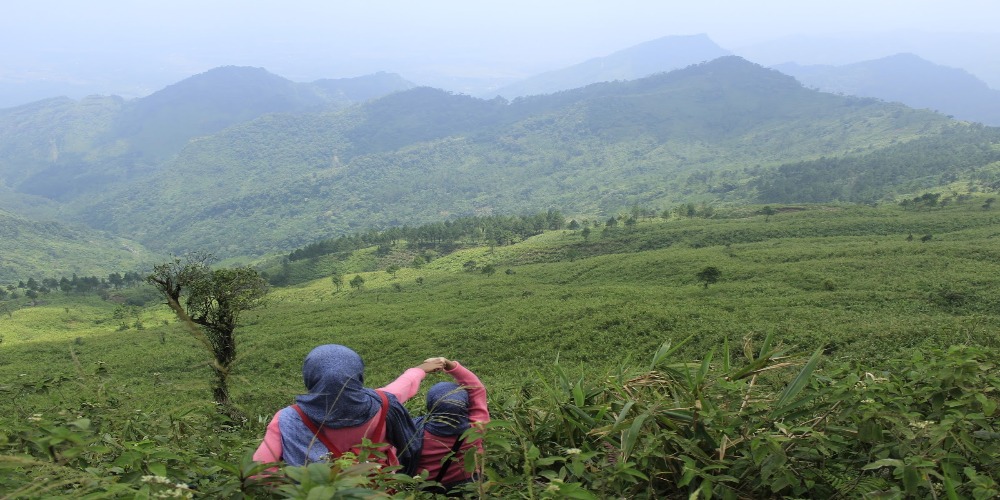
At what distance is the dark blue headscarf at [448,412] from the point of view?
2.94m

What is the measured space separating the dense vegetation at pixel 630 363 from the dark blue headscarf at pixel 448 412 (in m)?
0.24

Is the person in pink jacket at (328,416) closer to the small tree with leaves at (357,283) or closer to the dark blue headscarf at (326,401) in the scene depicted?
the dark blue headscarf at (326,401)

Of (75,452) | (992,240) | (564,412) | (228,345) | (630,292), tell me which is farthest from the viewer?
(992,240)

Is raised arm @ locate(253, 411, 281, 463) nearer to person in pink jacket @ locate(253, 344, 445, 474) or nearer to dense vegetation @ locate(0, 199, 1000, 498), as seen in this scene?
person in pink jacket @ locate(253, 344, 445, 474)

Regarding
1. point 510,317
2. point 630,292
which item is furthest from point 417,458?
point 630,292

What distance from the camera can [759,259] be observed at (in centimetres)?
4097

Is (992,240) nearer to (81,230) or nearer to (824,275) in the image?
(824,275)

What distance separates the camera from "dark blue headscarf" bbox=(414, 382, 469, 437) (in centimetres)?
294

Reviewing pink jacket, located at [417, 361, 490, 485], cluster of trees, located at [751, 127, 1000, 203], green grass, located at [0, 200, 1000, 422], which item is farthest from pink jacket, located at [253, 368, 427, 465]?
cluster of trees, located at [751, 127, 1000, 203]

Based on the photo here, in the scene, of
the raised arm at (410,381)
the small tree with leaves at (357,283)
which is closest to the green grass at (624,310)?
the small tree with leaves at (357,283)

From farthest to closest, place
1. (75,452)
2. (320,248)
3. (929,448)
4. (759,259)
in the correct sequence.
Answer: (320,248), (759,259), (929,448), (75,452)

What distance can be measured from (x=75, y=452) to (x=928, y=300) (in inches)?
1234

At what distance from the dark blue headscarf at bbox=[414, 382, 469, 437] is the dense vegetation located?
0.78 ft

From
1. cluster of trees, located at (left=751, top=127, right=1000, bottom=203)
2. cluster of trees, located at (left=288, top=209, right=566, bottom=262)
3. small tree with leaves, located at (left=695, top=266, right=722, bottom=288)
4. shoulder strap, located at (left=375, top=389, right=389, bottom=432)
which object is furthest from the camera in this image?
cluster of trees, located at (left=751, top=127, right=1000, bottom=203)
